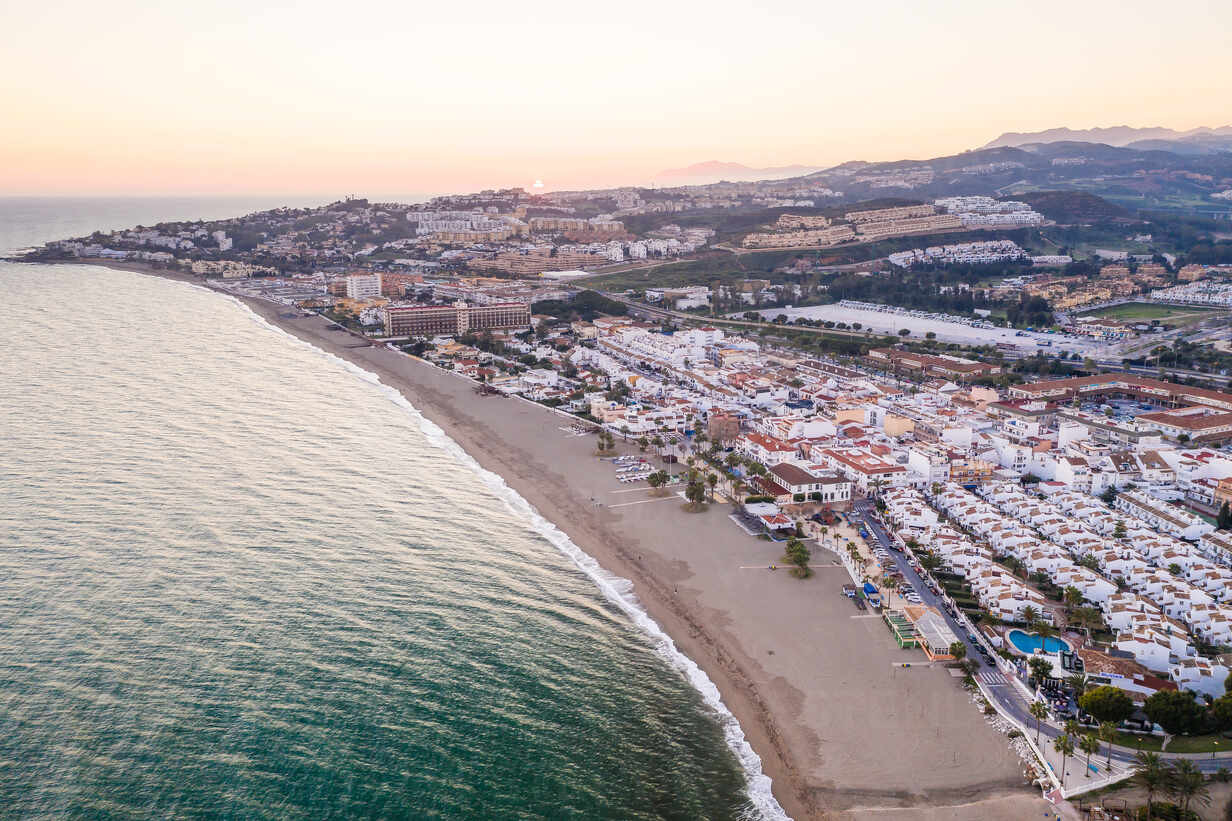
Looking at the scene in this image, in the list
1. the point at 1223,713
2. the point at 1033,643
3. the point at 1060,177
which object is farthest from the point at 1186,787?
the point at 1060,177

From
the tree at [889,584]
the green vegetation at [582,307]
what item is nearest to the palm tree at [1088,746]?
the tree at [889,584]

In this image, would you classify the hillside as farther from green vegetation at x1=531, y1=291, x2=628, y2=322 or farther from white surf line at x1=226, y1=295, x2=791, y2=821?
white surf line at x1=226, y1=295, x2=791, y2=821

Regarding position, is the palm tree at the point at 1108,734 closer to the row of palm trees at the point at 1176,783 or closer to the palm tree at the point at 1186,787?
the row of palm trees at the point at 1176,783

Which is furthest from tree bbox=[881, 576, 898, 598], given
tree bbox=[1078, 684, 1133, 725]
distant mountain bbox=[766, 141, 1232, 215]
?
distant mountain bbox=[766, 141, 1232, 215]

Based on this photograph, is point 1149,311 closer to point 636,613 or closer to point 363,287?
point 636,613

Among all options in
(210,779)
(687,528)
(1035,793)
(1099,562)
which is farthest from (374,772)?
(1099,562)

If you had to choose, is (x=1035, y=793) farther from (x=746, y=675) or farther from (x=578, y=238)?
(x=578, y=238)
